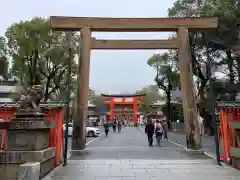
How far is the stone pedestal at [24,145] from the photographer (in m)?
6.98

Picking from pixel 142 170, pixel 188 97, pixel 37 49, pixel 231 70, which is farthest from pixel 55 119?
pixel 37 49

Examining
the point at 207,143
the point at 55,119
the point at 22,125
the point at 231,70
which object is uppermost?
the point at 231,70

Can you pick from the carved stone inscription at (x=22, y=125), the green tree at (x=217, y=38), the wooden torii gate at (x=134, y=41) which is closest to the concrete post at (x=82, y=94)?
the wooden torii gate at (x=134, y=41)

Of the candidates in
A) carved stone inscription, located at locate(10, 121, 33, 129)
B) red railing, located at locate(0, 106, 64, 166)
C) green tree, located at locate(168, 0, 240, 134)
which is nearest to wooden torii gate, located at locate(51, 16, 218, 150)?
red railing, located at locate(0, 106, 64, 166)

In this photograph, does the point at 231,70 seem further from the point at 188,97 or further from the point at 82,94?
the point at 82,94

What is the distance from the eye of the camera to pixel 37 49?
27.7m

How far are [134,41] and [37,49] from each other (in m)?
16.1

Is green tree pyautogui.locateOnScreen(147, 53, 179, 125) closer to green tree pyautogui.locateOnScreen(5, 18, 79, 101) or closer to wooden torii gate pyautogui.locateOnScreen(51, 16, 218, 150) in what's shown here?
green tree pyautogui.locateOnScreen(5, 18, 79, 101)

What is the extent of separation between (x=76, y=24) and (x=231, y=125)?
8.72 m

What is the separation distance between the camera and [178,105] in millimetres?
42344

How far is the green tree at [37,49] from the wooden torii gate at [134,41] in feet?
41.3

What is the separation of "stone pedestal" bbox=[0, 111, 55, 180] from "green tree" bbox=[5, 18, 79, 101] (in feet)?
63.4

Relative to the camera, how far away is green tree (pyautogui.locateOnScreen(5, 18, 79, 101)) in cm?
2723

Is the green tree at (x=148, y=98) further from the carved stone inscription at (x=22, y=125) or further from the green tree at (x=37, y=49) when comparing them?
the carved stone inscription at (x=22, y=125)
